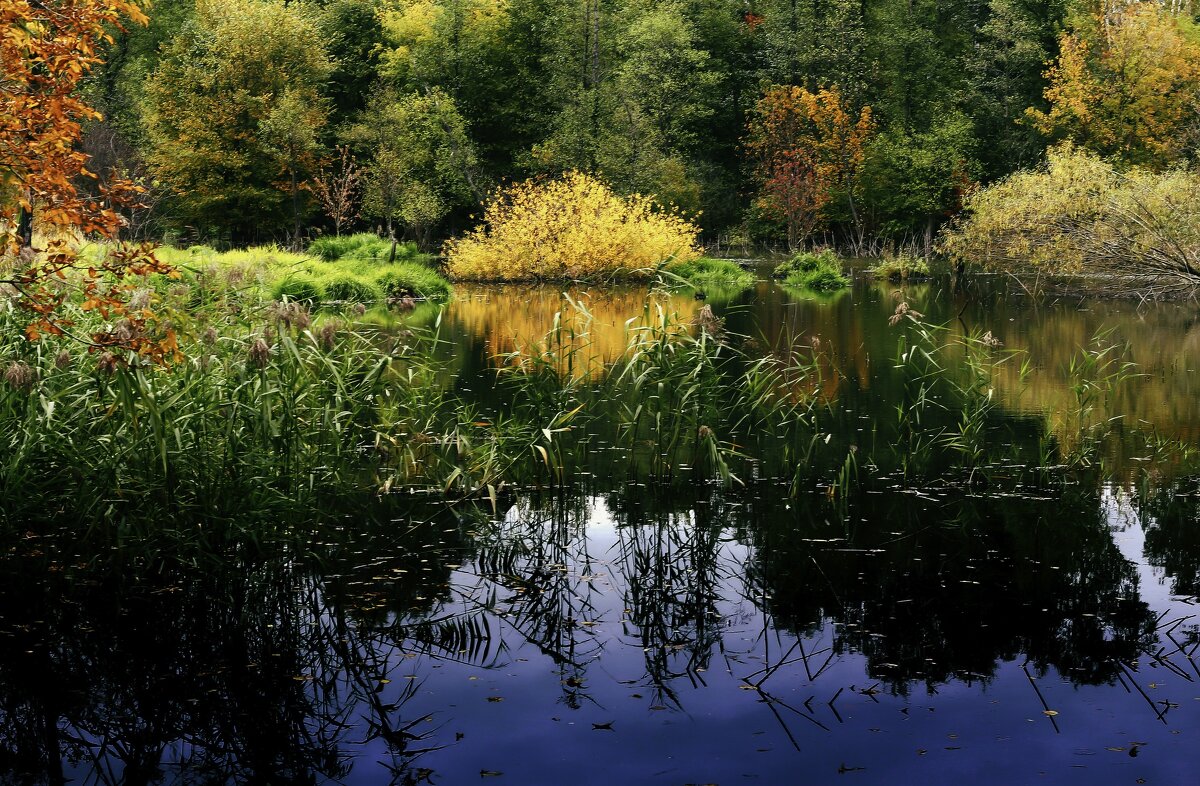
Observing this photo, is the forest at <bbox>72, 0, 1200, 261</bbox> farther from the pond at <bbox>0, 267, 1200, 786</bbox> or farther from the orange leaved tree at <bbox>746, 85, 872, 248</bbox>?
the pond at <bbox>0, 267, 1200, 786</bbox>

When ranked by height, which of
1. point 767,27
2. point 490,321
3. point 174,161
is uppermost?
point 767,27

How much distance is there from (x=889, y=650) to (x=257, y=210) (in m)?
37.1

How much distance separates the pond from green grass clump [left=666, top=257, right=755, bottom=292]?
23093 mm

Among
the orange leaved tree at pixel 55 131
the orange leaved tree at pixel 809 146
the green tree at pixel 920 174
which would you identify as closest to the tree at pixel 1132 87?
the green tree at pixel 920 174

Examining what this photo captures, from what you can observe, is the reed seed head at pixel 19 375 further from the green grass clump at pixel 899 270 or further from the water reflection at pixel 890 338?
the green grass clump at pixel 899 270

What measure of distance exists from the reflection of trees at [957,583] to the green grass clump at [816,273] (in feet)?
74.4

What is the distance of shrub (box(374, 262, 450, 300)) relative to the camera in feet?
83.1

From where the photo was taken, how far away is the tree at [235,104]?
36719 millimetres

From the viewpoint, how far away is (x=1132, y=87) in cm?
3516

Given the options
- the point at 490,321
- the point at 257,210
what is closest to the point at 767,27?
the point at 257,210

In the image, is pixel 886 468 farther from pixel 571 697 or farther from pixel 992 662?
pixel 571 697

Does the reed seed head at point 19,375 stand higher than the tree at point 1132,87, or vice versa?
the tree at point 1132,87

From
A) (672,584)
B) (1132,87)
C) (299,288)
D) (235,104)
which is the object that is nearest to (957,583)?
(672,584)

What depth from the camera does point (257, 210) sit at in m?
39.4
